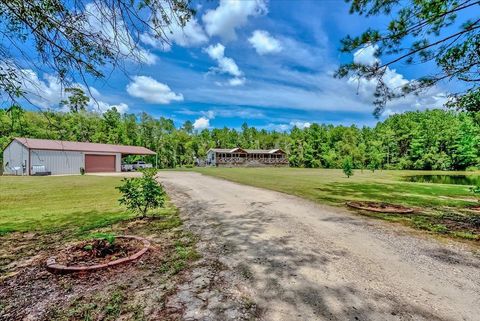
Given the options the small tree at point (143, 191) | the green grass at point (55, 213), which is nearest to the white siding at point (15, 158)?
the green grass at point (55, 213)

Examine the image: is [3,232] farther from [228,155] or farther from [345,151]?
[345,151]

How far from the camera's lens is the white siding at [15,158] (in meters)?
26.0

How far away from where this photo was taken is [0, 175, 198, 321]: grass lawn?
2.75m

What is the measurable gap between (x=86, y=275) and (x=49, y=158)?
30328mm

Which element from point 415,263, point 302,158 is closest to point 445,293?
point 415,263

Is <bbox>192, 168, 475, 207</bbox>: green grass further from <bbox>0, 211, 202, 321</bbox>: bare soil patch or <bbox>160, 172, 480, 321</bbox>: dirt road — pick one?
<bbox>0, 211, 202, 321</bbox>: bare soil patch

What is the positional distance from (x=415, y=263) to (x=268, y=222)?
10.7ft

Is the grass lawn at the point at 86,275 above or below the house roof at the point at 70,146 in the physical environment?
below

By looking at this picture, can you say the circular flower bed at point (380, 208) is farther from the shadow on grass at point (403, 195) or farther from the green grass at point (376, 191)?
the shadow on grass at point (403, 195)

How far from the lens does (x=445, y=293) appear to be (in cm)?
306

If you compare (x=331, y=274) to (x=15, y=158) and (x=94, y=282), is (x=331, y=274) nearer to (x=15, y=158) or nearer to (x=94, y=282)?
(x=94, y=282)

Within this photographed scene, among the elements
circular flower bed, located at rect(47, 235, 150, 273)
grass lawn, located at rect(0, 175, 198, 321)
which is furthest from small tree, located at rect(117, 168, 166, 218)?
circular flower bed, located at rect(47, 235, 150, 273)

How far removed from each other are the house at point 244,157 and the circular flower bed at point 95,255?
5308cm

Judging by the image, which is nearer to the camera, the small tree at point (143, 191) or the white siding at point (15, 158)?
the small tree at point (143, 191)
